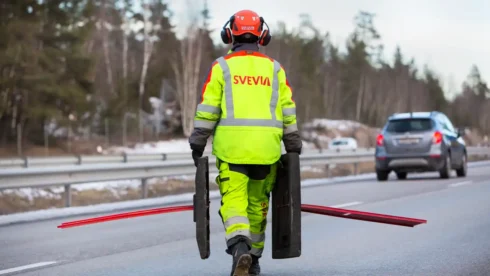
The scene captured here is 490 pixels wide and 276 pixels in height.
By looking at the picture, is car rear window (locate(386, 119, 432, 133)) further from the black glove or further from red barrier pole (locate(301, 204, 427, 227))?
the black glove

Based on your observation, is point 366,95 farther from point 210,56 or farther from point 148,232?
point 148,232

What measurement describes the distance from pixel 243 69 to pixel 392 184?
14.2 metres

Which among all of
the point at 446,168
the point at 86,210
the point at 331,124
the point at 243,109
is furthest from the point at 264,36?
the point at 331,124

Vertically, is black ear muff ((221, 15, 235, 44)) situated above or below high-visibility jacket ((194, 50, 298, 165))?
above

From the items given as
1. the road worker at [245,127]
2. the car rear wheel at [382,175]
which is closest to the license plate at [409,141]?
the car rear wheel at [382,175]

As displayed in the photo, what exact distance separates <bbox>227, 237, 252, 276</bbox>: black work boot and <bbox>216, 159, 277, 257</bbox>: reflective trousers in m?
0.05

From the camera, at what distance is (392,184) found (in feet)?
66.3

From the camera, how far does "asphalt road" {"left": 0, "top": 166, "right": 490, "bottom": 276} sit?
24.6 feet

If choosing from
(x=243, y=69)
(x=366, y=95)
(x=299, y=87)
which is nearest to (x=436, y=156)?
(x=243, y=69)

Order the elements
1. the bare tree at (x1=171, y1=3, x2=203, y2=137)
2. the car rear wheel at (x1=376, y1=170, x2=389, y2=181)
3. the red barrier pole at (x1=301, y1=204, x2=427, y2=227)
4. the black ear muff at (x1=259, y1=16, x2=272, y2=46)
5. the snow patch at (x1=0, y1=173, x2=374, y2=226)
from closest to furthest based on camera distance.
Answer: the black ear muff at (x1=259, y1=16, x2=272, y2=46) < the red barrier pole at (x1=301, y1=204, x2=427, y2=227) < the snow patch at (x1=0, y1=173, x2=374, y2=226) < the car rear wheel at (x1=376, y1=170, x2=389, y2=181) < the bare tree at (x1=171, y1=3, x2=203, y2=137)

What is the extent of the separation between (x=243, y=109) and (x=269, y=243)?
324cm

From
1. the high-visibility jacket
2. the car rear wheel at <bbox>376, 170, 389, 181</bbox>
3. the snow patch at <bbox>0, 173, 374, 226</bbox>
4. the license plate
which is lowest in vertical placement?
the car rear wheel at <bbox>376, 170, 389, 181</bbox>

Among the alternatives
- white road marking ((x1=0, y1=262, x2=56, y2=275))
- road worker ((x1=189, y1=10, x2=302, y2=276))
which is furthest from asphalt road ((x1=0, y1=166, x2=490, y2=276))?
road worker ((x1=189, y1=10, x2=302, y2=276))

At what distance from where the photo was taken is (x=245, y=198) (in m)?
6.37
